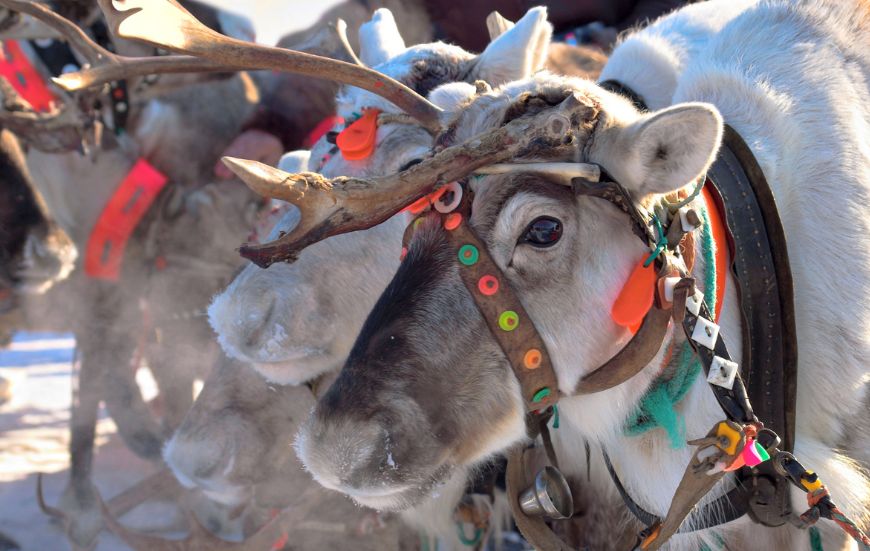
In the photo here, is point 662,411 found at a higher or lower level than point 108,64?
lower

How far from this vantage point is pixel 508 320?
1.68 metres

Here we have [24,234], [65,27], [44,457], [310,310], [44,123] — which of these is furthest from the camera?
[44,457]

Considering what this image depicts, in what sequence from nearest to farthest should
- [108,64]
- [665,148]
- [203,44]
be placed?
[665,148]
[203,44]
[108,64]

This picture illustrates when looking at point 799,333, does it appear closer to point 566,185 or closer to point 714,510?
point 714,510

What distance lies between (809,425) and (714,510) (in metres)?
0.30

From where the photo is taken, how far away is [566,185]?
5.51 feet

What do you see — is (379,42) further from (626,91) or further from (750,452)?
(750,452)

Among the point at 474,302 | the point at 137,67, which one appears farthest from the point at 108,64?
the point at 474,302

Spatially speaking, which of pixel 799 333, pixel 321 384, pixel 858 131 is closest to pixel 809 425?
pixel 799 333

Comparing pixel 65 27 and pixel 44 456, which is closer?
pixel 65 27

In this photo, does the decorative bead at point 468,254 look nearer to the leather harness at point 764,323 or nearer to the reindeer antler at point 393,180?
the reindeer antler at point 393,180

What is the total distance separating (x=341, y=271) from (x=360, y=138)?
41cm

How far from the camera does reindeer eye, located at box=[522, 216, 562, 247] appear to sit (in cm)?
168

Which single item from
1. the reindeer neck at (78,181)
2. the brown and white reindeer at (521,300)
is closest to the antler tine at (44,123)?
the reindeer neck at (78,181)
